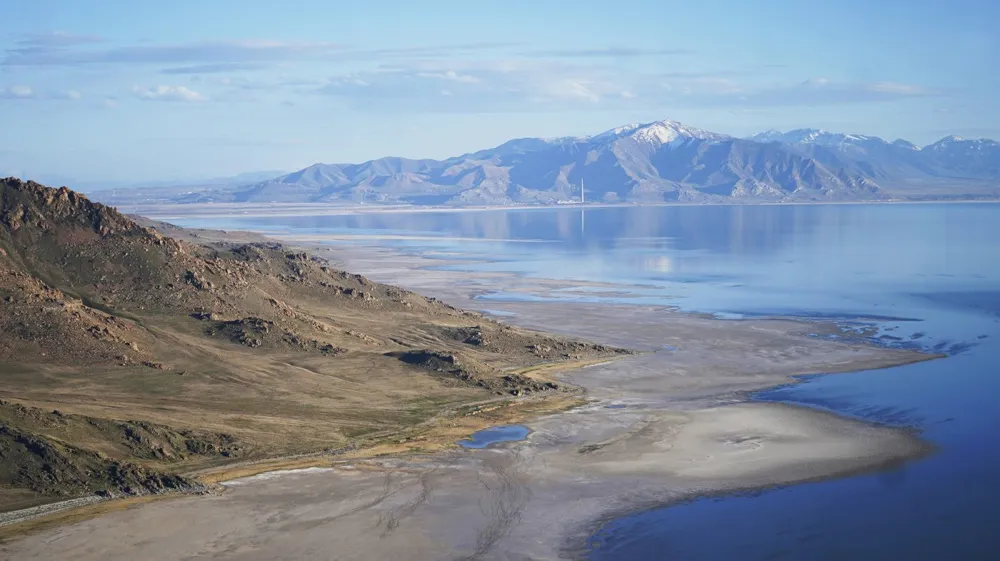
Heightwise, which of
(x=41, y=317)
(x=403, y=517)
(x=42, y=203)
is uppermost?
(x=42, y=203)

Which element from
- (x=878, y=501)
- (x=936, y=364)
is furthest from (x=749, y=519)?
(x=936, y=364)

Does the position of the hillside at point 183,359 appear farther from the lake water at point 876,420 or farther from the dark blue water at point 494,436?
the lake water at point 876,420

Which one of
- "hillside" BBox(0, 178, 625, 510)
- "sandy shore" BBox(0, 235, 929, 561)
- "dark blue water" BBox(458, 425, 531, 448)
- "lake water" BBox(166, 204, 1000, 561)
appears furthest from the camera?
"dark blue water" BBox(458, 425, 531, 448)

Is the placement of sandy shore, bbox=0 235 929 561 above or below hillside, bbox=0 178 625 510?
below

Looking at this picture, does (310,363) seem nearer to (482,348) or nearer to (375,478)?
(482,348)

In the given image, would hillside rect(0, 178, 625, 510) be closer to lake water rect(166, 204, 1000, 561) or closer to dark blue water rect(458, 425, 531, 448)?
dark blue water rect(458, 425, 531, 448)

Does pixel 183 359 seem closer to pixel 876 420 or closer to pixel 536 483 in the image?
pixel 536 483

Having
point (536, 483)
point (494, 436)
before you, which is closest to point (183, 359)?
point (494, 436)

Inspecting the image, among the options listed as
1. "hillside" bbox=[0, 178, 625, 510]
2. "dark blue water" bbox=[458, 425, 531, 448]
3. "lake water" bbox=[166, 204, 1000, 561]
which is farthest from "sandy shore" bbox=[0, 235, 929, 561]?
"hillside" bbox=[0, 178, 625, 510]
